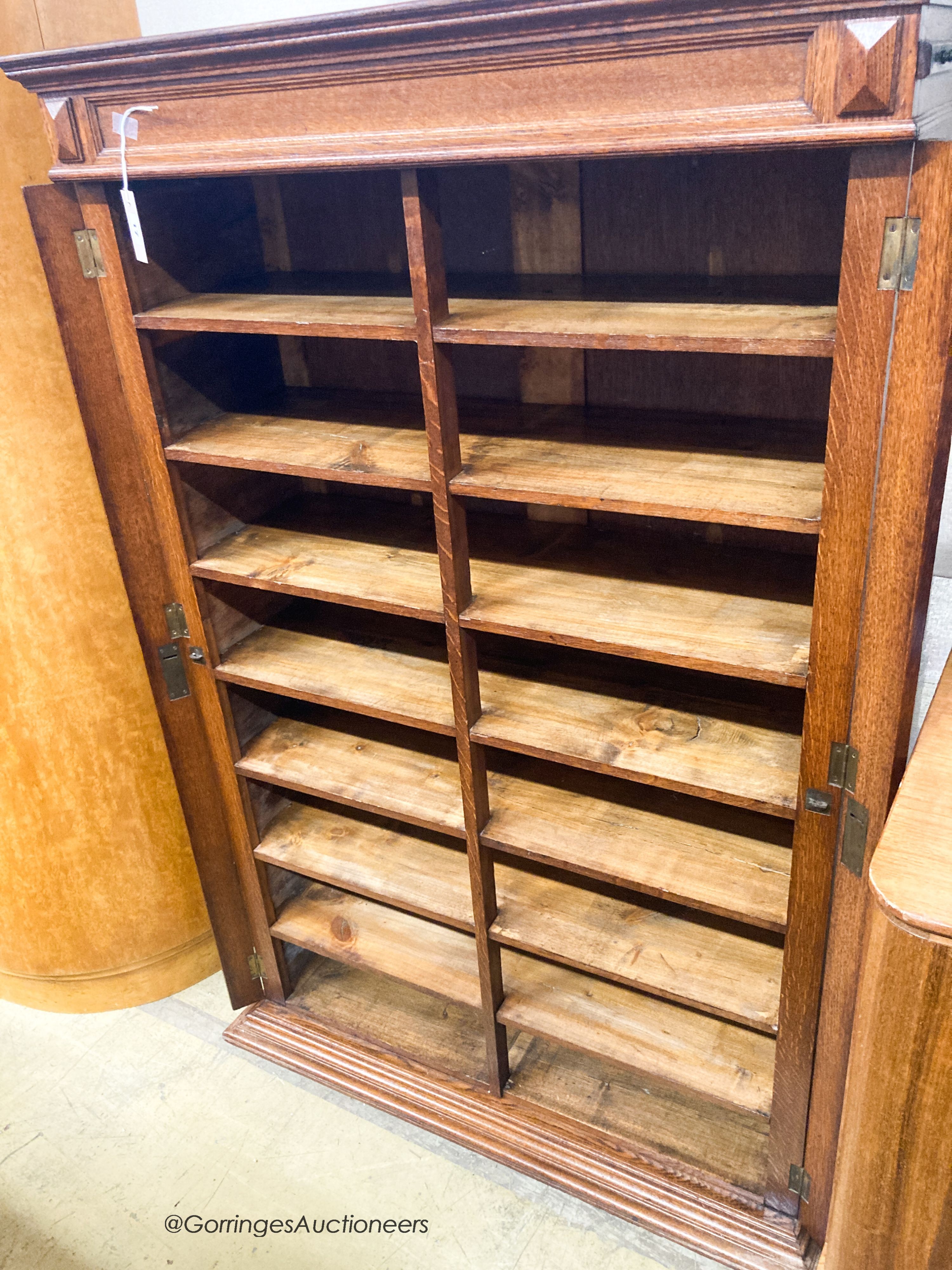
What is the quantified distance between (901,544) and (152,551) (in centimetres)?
132

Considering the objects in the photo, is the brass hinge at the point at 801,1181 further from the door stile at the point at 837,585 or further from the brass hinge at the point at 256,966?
the brass hinge at the point at 256,966

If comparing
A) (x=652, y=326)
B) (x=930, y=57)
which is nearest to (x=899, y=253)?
(x=930, y=57)

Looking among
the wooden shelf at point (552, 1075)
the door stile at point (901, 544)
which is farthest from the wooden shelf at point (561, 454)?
the wooden shelf at point (552, 1075)

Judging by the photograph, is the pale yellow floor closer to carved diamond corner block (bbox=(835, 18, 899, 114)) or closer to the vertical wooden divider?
the vertical wooden divider

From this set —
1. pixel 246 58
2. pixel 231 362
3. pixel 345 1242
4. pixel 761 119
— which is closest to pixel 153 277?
pixel 231 362

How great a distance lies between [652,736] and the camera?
161cm

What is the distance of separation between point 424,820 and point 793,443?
94 centimetres

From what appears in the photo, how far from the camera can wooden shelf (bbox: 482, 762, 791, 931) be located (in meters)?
1.62

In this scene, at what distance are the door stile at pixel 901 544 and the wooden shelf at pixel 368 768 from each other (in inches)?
27.7

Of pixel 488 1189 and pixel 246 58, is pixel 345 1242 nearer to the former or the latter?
pixel 488 1189

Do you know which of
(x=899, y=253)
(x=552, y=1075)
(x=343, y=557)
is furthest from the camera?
(x=552, y=1075)

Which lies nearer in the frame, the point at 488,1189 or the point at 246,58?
the point at 246,58

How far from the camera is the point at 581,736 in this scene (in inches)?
63.8

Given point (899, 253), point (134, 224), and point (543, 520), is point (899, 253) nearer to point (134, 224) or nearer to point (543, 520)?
point (543, 520)
